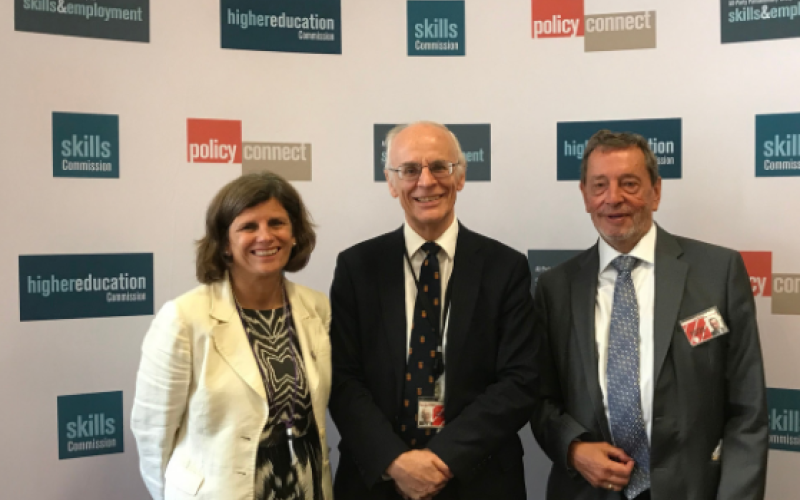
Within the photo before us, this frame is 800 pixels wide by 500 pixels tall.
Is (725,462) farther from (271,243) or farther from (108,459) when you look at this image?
(108,459)

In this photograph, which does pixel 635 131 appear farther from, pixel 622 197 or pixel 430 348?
pixel 430 348

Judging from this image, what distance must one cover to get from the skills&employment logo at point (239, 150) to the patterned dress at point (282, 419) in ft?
3.55

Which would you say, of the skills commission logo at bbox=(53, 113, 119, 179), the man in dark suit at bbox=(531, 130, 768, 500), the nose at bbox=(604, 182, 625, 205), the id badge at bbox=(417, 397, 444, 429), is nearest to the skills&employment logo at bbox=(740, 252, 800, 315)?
the man in dark suit at bbox=(531, 130, 768, 500)

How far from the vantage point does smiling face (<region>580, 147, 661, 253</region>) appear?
211 centimetres

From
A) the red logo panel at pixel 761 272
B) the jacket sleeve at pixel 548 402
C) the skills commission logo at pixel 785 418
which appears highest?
the red logo panel at pixel 761 272

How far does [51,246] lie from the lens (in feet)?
8.76

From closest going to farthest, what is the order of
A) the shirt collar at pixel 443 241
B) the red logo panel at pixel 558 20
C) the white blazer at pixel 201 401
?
the white blazer at pixel 201 401, the shirt collar at pixel 443 241, the red logo panel at pixel 558 20

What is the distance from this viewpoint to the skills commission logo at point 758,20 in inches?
108

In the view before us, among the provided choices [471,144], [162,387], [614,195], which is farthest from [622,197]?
[162,387]

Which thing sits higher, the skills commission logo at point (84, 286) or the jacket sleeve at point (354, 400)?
the skills commission logo at point (84, 286)

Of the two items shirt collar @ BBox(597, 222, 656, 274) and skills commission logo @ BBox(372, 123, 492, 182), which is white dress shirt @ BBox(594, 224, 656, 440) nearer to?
shirt collar @ BBox(597, 222, 656, 274)

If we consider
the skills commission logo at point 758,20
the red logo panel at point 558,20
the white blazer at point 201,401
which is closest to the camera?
the white blazer at point 201,401

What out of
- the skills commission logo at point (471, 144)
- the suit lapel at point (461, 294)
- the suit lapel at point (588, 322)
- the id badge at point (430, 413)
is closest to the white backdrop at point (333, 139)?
the skills commission logo at point (471, 144)

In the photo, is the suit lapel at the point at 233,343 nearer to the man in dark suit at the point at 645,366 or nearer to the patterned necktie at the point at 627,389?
the man in dark suit at the point at 645,366
